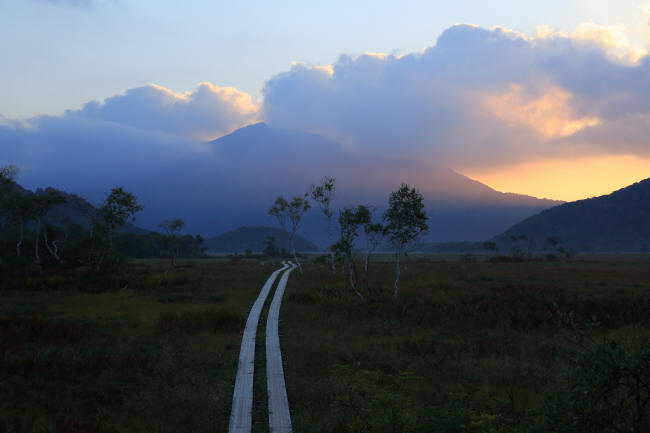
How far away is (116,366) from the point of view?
15117mm

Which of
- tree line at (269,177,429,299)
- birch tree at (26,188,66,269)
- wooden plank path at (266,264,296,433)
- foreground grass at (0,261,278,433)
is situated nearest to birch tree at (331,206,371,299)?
tree line at (269,177,429,299)

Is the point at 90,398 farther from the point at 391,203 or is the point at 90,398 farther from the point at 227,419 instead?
the point at 391,203

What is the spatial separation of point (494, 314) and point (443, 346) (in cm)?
925

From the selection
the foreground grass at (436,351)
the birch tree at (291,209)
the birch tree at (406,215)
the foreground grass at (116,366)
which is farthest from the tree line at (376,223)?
the birch tree at (291,209)

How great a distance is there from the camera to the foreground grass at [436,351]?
1043 cm

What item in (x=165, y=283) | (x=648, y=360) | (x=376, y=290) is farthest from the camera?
(x=165, y=283)

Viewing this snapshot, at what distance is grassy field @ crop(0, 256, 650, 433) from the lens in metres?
10.7

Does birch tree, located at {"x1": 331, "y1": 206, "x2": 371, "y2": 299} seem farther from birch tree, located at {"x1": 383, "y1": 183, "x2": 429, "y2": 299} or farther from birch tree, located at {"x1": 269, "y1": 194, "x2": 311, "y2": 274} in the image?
birch tree, located at {"x1": 269, "y1": 194, "x2": 311, "y2": 274}

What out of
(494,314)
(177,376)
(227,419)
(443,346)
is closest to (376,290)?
(494,314)

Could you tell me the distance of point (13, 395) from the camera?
12.1 m

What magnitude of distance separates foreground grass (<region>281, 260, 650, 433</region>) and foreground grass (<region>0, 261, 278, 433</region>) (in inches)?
114

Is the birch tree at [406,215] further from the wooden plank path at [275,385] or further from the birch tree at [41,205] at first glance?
the birch tree at [41,205]

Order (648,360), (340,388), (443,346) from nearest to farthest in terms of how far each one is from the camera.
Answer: (648,360)
(340,388)
(443,346)

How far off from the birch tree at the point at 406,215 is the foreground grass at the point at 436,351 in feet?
16.6
